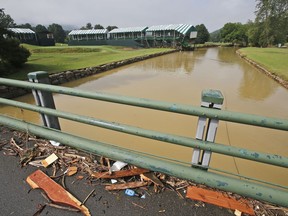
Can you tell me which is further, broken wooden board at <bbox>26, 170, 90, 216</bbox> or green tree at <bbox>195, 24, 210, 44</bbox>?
green tree at <bbox>195, 24, 210, 44</bbox>

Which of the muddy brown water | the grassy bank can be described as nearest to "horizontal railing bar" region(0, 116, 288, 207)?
the muddy brown water

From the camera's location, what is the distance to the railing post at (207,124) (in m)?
1.42

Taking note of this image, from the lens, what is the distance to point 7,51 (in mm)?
11156

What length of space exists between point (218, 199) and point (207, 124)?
66cm

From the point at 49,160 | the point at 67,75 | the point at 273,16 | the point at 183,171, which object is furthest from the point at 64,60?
the point at 273,16

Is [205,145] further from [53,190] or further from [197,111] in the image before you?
[53,190]

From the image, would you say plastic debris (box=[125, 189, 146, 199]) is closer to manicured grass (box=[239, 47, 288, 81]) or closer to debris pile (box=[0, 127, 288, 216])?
debris pile (box=[0, 127, 288, 216])

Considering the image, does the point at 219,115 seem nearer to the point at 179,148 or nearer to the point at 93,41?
the point at 179,148

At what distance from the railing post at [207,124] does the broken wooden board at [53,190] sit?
1059 millimetres

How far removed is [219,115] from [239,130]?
4356mm

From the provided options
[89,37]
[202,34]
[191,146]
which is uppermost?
[191,146]

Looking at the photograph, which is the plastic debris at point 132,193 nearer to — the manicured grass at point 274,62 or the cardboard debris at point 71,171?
the cardboard debris at point 71,171

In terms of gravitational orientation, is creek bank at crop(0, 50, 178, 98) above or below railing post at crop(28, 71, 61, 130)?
below

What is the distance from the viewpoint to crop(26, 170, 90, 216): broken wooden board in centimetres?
160
